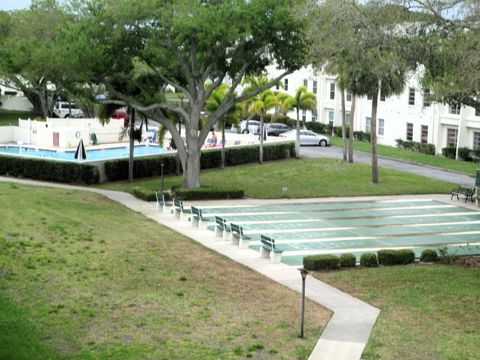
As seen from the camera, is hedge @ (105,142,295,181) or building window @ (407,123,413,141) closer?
hedge @ (105,142,295,181)

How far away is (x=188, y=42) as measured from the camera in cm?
3303

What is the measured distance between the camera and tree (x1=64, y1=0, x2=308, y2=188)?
1228 inches

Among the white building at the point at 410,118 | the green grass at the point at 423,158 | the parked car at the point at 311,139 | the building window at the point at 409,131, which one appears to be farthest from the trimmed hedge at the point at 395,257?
the building window at the point at 409,131

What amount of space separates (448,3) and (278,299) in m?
9.30

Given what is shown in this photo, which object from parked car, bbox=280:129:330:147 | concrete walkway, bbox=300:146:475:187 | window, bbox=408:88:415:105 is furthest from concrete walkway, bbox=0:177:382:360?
window, bbox=408:88:415:105

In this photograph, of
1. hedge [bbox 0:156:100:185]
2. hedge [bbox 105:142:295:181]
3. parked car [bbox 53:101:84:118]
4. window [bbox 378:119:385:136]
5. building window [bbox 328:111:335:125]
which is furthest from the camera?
parked car [bbox 53:101:84:118]

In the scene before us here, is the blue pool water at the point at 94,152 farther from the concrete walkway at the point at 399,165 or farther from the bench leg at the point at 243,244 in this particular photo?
the bench leg at the point at 243,244

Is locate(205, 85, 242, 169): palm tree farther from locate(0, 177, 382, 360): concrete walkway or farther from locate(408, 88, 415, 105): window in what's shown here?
locate(408, 88, 415, 105): window

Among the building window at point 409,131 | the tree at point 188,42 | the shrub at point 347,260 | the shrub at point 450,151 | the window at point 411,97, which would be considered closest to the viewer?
the shrub at point 347,260

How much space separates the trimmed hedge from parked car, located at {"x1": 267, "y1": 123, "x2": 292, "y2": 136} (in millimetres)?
39114

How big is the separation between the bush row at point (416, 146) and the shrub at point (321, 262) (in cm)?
3478

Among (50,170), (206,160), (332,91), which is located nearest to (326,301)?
(50,170)

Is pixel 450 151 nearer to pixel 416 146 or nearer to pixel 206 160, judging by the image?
pixel 416 146

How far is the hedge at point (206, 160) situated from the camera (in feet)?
130
